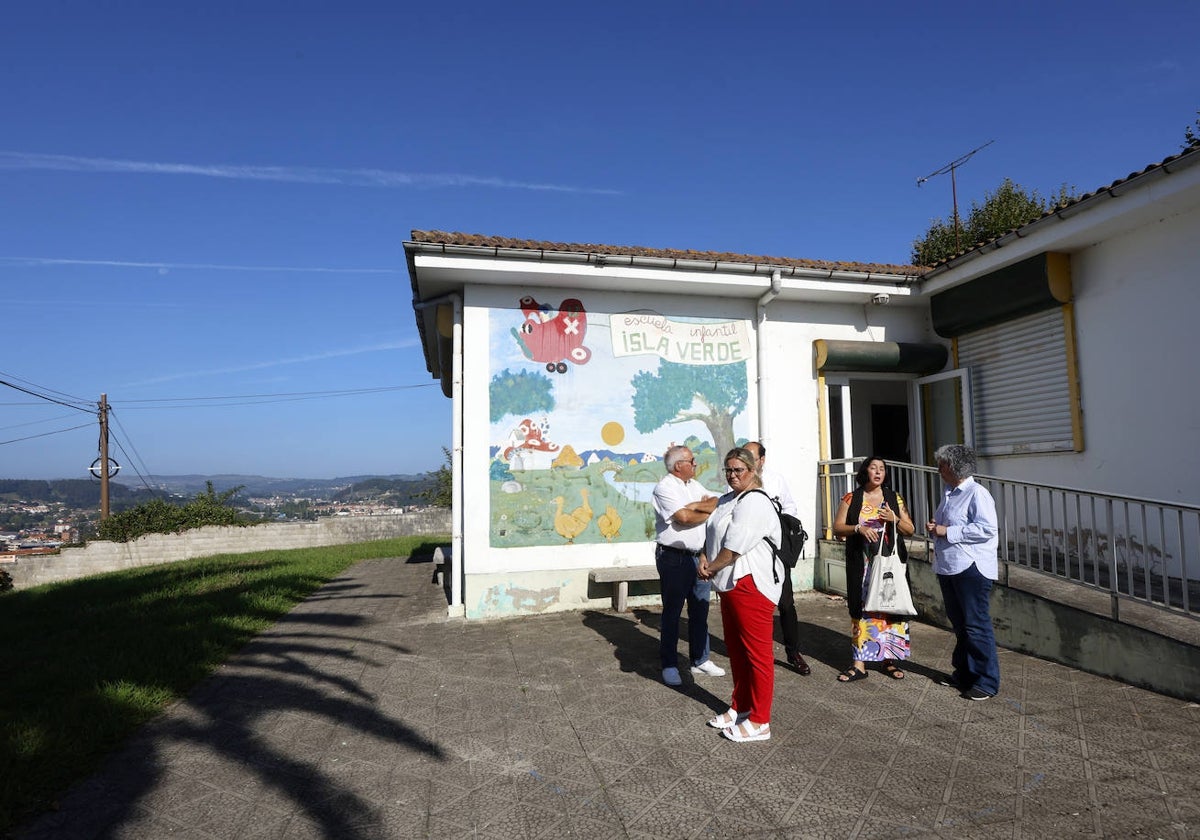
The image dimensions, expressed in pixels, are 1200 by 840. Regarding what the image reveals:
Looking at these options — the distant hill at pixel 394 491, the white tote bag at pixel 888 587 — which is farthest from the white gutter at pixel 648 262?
the distant hill at pixel 394 491

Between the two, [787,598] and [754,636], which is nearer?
[754,636]

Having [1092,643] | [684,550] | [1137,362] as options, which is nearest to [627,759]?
[684,550]

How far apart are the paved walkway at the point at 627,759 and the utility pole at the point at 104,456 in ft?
86.8

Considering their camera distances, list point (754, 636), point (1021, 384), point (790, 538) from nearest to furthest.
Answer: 1. point (754, 636)
2. point (790, 538)
3. point (1021, 384)

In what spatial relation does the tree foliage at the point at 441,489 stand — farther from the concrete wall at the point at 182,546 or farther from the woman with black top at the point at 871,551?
the woman with black top at the point at 871,551

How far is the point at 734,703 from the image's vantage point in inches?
165

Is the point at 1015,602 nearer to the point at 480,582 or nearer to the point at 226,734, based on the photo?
the point at 480,582

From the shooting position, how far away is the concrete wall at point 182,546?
2097cm

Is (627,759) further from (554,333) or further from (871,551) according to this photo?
(554,333)

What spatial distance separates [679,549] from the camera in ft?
16.6

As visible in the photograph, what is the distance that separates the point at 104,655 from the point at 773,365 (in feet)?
26.1

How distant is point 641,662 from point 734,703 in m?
1.66

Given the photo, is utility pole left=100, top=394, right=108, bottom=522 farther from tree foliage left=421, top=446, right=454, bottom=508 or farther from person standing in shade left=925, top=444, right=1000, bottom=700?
person standing in shade left=925, top=444, right=1000, bottom=700

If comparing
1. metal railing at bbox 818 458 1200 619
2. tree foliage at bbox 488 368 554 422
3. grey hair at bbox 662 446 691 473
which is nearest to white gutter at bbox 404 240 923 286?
tree foliage at bbox 488 368 554 422
